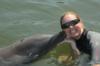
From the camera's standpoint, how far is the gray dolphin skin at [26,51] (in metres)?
6.04

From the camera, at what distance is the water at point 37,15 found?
26.6 feet

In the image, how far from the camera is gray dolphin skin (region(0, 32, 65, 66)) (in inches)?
238

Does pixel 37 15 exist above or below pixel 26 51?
above

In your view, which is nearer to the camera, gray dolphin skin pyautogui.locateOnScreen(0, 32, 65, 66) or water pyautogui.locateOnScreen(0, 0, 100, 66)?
gray dolphin skin pyautogui.locateOnScreen(0, 32, 65, 66)

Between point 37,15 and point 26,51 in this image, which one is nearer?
point 26,51

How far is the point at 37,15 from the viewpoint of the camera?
8.88m

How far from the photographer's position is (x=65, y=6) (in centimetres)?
916

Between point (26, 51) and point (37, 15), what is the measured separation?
2773 millimetres

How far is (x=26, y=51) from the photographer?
20.5ft

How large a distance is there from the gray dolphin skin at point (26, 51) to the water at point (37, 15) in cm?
123

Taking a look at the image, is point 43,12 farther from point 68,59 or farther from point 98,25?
point 68,59

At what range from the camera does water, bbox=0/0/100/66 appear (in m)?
8.10

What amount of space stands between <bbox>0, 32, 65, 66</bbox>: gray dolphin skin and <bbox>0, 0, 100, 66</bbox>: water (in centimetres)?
123

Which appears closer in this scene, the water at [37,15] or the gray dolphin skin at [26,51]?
the gray dolphin skin at [26,51]
